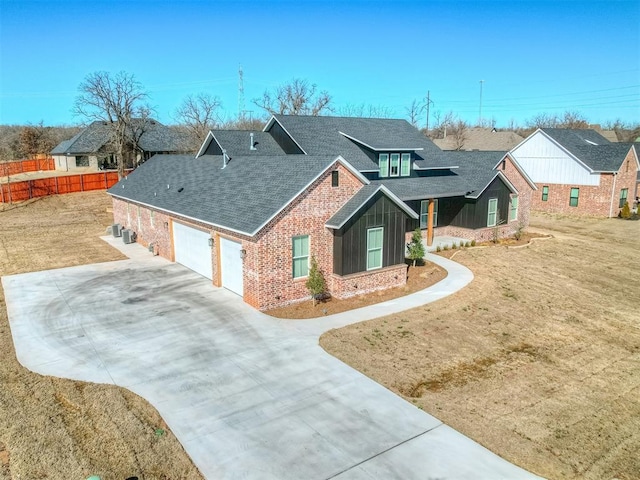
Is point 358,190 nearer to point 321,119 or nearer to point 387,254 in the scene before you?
point 387,254

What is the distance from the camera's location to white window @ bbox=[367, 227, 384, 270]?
17.8m

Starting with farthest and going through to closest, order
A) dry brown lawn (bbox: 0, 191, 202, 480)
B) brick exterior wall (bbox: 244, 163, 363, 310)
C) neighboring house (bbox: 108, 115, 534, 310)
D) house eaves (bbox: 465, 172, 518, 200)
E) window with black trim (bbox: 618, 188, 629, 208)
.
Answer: window with black trim (bbox: 618, 188, 629, 208) < house eaves (bbox: 465, 172, 518, 200) < neighboring house (bbox: 108, 115, 534, 310) < brick exterior wall (bbox: 244, 163, 363, 310) < dry brown lawn (bbox: 0, 191, 202, 480)

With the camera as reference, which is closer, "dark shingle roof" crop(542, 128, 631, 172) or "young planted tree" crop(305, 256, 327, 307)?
"young planted tree" crop(305, 256, 327, 307)

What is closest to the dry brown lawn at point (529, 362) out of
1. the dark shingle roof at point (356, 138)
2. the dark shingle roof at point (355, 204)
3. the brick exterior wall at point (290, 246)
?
the brick exterior wall at point (290, 246)

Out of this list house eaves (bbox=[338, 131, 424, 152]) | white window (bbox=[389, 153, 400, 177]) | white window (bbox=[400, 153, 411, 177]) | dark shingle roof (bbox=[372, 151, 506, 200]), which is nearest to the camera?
dark shingle roof (bbox=[372, 151, 506, 200])

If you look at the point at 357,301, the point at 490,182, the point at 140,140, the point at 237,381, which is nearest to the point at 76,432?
the point at 237,381

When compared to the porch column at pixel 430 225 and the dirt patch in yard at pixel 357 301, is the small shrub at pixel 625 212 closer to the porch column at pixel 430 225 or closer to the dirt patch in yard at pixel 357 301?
the porch column at pixel 430 225

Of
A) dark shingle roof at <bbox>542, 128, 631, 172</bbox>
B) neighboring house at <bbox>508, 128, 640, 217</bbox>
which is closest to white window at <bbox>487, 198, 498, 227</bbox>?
neighboring house at <bbox>508, 128, 640, 217</bbox>

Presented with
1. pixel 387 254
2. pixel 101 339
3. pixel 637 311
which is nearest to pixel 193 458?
pixel 101 339

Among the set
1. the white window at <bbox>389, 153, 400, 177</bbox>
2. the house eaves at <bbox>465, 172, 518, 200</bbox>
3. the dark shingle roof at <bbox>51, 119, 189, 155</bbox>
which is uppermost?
the dark shingle roof at <bbox>51, 119, 189, 155</bbox>

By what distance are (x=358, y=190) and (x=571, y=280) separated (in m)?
10.6

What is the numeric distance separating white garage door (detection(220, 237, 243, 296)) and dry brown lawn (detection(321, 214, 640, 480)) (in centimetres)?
485

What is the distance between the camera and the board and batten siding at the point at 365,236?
17.1m

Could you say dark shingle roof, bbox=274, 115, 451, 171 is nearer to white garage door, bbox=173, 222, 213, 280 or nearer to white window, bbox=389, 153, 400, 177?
white window, bbox=389, 153, 400, 177
